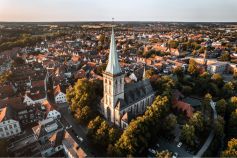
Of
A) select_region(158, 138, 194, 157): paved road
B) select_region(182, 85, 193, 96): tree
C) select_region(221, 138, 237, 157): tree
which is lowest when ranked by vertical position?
select_region(158, 138, 194, 157): paved road

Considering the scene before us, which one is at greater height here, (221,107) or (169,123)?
(221,107)

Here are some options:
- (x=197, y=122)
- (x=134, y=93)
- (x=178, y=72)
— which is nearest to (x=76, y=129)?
(x=134, y=93)

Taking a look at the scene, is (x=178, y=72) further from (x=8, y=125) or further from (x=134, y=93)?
(x=8, y=125)

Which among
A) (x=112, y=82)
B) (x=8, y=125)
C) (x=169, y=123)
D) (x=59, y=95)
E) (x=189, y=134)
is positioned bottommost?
(x=8, y=125)

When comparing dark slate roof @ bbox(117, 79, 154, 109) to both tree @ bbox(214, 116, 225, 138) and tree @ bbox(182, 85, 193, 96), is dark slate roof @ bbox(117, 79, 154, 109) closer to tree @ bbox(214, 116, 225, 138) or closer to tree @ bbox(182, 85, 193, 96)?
tree @ bbox(182, 85, 193, 96)

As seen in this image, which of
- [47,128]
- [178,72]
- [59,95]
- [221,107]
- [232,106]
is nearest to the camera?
[47,128]

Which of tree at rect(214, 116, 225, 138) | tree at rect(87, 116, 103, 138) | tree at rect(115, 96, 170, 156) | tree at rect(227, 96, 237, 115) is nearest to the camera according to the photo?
tree at rect(115, 96, 170, 156)

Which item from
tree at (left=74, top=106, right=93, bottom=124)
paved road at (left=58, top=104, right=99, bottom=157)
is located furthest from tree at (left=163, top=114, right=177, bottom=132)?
tree at (left=74, top=106, right=93, bottom=124)

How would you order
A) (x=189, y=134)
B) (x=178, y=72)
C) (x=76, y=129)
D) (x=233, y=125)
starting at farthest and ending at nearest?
(x=178, y=72) < (x=233, y=125) < (x=76, y=129) < (x=189, y=134)
